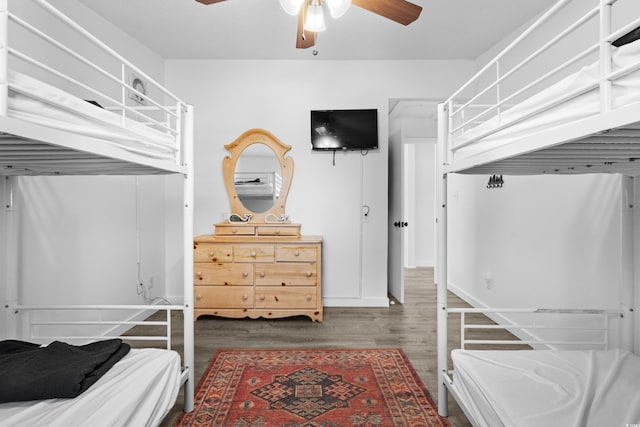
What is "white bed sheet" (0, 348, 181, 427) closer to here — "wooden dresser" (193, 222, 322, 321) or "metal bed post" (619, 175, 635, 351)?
"wooden dresser" (193, 222, 322, 321)

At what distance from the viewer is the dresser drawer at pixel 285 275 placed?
312 cm

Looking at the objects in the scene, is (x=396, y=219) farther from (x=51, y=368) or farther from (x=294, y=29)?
(x=51, y=368)

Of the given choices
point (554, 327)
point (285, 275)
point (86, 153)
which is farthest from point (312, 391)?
point (86, 153)

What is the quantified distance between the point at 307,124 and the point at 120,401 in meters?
2.95

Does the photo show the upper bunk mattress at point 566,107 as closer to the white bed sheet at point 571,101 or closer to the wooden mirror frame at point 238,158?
the white bed sheet at point 571,101

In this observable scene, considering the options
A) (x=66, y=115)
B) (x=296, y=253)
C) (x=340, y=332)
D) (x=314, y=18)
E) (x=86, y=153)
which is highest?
(x=314, y=18)

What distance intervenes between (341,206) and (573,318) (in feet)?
7.04

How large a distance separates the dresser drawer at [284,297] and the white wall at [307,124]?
0.48 metres

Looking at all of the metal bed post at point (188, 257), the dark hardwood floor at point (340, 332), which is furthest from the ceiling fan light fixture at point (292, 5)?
the dark hardwood floor at point (340, 332)

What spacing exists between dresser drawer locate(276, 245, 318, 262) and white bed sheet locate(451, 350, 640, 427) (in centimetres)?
171

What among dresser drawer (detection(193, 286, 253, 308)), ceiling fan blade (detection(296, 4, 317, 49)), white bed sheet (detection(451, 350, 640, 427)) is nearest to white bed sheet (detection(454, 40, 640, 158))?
white bed sheet (detection(451, 350, 640, 427))

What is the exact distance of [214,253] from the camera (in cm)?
312

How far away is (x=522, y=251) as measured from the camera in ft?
8.88

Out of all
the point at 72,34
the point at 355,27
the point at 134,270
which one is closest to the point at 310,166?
the point at 355,27
